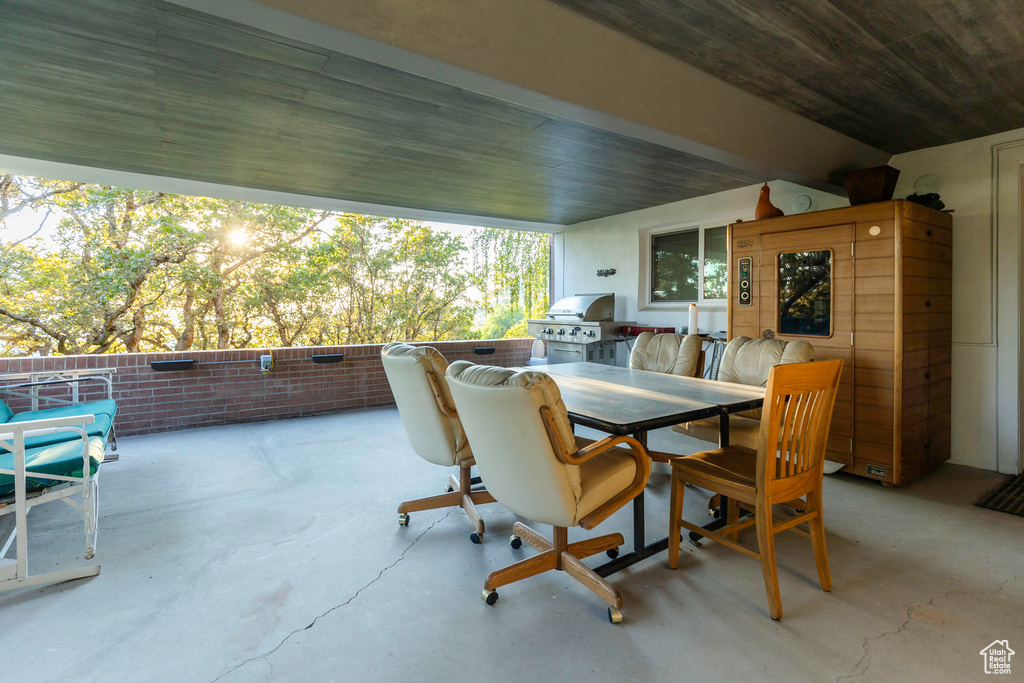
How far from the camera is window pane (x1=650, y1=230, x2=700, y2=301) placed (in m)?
5.51

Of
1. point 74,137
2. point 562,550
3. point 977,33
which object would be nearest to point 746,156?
point 977,33

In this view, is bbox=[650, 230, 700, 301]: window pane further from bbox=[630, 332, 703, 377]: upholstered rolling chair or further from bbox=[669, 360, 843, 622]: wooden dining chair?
bbox=[669, 360, 843, 622]: wooden dining chair

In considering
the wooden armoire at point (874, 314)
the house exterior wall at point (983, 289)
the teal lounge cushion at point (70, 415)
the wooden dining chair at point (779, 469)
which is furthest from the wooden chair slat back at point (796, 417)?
the teal lounge cushion at point (70, 415)

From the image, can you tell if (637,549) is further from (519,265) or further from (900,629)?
(519,265)

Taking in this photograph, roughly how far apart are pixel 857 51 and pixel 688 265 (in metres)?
3.13

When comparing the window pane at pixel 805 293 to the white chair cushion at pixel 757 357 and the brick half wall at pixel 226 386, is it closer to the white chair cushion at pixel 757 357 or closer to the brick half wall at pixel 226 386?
the white chair cushion at pixel 757 357

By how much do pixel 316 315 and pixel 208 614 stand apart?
5.88 m

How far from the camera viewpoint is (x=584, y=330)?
5871 millimetres

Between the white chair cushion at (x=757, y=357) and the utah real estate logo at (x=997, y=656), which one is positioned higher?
the white chair cushion at (x=757, y=357)

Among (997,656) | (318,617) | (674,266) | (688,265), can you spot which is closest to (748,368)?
(997,656)

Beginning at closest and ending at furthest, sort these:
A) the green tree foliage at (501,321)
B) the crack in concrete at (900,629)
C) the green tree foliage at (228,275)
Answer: the crack in concrete at (900,629), the green tree foliage at (228,275), the green tree foliage at (501,321)

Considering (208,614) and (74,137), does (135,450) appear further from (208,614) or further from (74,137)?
(208,614)

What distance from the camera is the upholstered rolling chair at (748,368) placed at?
286cm

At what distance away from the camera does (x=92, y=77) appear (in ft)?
8.34
